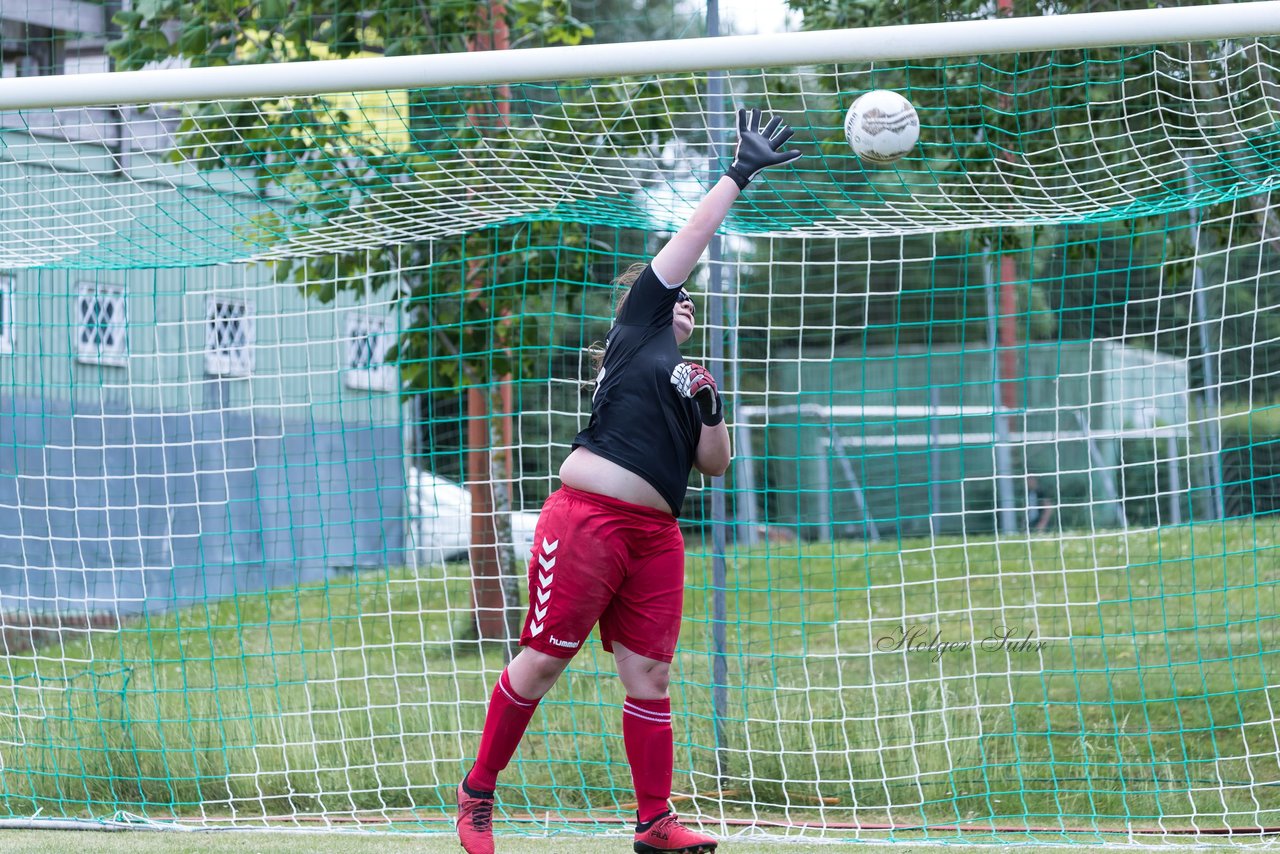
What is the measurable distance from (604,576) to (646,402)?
20.4 inches

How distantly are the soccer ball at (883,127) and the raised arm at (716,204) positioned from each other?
0.95 feet

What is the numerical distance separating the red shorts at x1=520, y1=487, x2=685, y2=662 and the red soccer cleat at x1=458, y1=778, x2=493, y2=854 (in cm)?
49

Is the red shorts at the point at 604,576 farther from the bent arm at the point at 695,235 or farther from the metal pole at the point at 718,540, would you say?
the metal pole at the point at 718,540

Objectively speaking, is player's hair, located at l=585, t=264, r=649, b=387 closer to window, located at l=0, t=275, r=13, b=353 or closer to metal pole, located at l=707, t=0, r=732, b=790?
metal pole, located at l=707, t=0, r=732, b=790

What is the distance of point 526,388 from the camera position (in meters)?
8.20

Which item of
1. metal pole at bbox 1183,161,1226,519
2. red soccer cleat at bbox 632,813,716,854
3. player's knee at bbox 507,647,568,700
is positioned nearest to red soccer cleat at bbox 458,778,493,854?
player's knee at bbox 507,647,568,700

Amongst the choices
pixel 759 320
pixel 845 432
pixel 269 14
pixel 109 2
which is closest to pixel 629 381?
pixel 269 14

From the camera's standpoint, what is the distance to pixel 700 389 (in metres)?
3.44

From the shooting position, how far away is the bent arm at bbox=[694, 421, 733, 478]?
3.52m

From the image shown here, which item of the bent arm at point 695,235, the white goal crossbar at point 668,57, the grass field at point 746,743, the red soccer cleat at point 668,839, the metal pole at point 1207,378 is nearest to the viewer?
the bent arm at point 695,235

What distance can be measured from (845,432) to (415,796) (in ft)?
31.8

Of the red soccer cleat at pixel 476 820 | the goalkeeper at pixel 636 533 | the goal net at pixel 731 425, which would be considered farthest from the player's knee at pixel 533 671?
the goal net at pixel 731 425

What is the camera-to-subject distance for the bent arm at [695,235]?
11.1ft

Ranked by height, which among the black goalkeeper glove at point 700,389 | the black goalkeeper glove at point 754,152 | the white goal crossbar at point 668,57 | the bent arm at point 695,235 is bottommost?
the black goalkeeper glove at point 700,389
